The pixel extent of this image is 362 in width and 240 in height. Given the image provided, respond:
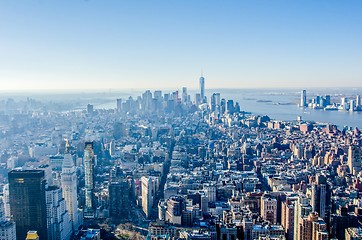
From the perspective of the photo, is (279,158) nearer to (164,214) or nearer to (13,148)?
(164,214)

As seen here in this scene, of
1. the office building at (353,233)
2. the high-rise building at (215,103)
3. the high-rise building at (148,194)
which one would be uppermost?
the high-rise building at (215,103)

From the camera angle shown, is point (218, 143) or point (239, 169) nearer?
point (239, 169)

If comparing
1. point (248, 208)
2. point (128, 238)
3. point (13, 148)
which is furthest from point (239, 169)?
point (13, 148)

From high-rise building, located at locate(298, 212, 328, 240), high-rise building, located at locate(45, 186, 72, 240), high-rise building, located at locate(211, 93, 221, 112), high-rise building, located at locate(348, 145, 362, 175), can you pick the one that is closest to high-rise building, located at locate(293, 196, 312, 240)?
high-rise building, located at locate(298, 212, 328, 240)

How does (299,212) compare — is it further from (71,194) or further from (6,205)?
(6,205)

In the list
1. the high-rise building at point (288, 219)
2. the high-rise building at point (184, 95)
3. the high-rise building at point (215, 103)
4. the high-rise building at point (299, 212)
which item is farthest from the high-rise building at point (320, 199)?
the high-rise building at point (184, 95)

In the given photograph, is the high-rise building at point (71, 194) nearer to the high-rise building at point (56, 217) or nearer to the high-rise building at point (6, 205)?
the high-rise building at point (56, 217)
